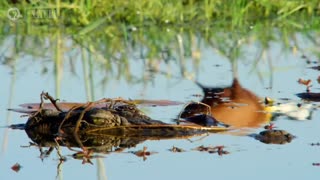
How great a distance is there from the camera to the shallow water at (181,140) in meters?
3.30

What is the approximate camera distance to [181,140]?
12.5 ft

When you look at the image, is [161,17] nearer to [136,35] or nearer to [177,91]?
[136,35]

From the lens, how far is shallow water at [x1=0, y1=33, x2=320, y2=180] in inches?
130

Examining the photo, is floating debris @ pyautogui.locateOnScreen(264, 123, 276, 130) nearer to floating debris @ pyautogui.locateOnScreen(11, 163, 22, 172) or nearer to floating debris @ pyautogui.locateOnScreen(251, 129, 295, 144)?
floating debris @ pyautogui.locateOnScreen(251, 129, 295, 144)

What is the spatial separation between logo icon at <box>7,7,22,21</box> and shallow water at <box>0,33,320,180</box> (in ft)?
4.84

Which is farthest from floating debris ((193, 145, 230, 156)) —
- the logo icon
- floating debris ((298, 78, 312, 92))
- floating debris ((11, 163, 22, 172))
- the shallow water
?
the logo icon

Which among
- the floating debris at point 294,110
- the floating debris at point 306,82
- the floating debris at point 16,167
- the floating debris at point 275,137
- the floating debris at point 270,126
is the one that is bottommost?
the floating debris at point 16,167

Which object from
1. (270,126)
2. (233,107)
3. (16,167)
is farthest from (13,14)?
(16,167)

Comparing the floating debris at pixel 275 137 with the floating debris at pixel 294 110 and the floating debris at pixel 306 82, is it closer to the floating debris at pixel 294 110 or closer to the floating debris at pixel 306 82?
the floating debris at pixel 294 110

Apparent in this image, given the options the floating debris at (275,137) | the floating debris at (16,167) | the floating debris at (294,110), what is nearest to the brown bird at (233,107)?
the floating debris at (294,110)

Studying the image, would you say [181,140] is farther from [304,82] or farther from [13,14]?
[13,14]

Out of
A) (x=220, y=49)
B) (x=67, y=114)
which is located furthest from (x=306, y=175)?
(x=220, y=49)

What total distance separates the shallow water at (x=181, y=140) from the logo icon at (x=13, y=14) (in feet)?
4.84

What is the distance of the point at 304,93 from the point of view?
4.83 meters
